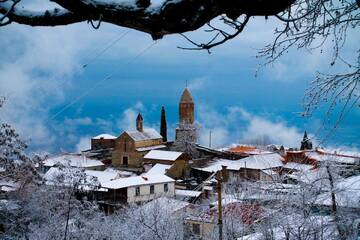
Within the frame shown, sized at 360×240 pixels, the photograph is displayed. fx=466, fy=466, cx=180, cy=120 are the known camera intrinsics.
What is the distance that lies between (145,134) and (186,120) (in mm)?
4417

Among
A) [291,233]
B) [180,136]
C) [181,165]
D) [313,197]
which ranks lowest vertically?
[291,233]

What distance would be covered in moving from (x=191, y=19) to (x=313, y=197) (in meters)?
9.39

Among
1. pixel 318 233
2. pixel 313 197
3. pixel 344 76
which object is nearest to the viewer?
pixel 344 76

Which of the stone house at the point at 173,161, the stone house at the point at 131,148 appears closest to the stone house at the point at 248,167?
the stone house at the point at 173,161

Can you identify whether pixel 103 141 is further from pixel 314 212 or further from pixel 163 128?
pixel 314 212

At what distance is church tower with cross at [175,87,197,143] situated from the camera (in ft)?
146

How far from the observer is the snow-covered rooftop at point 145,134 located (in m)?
43.2

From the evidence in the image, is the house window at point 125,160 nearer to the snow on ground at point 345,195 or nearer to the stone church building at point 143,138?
the stone church building at point 143,138

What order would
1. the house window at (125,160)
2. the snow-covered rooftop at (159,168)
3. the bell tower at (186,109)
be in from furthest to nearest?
the bell tower at (186,109)
the house window at (125,160)
the snow-covered rooftop at (159,168)

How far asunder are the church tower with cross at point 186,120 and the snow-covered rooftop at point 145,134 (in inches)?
84.5

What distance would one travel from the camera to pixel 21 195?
16422 millimetres

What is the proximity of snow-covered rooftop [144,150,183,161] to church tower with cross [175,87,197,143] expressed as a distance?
5.55m

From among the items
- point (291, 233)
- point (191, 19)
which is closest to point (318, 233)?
point (291, 233)

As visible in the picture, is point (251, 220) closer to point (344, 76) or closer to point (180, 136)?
point (344, 76)
